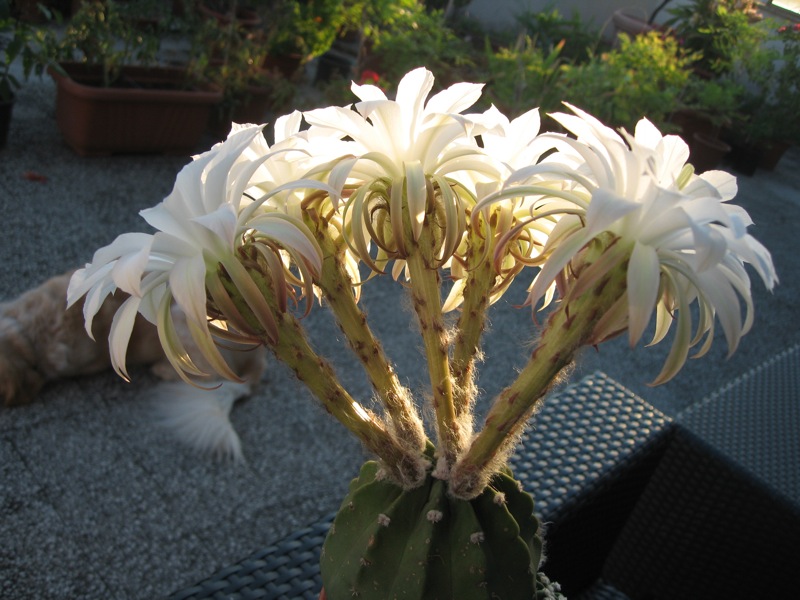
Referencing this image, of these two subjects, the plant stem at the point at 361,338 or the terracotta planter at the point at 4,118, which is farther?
the terracotta planter at the point at 4,118

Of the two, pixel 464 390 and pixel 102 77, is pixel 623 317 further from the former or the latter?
pixel 102 77

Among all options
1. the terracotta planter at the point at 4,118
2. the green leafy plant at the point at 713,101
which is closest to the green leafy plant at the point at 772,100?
the green leafy plant at the point at 713,101

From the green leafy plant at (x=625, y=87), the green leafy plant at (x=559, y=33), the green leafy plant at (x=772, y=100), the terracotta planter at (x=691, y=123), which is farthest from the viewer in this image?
the green leafy plant at (x=559, y=33)

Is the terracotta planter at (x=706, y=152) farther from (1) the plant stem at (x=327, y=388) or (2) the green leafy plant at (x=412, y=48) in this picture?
(1) the plant stem at (x=327, y=388)

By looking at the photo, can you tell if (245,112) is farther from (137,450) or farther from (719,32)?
(719,32)

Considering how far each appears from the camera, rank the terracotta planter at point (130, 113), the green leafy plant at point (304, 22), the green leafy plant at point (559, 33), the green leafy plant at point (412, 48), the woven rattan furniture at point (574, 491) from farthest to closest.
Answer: the green leafy plant at point (559, 33) < the green leafy plant at point (412, 48) < the green leafy plant at point (304, 22) < the terracotta planter at point (130, 113) < the woven rattan furniture at point (574, 491)

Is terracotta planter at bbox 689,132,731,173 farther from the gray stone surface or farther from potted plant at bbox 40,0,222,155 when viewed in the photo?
potted plant at bbox 40,0,222,155

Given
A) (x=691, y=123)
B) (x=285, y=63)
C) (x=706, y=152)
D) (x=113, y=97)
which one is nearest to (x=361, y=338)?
(x=113, y=97)
